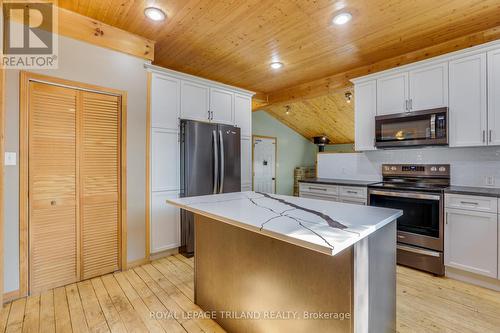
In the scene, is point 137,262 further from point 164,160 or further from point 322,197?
point 322,197

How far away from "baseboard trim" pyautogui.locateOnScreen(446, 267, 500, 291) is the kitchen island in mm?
1603

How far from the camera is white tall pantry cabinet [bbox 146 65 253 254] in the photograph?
3.06 meters

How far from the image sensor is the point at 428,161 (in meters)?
3.21

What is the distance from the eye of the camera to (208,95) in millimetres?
3607

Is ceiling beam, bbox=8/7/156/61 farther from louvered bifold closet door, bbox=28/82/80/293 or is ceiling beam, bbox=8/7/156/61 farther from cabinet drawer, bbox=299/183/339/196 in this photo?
cabinet drawer, bbox=299/183/339/196

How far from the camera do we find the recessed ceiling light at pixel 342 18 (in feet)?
7.83

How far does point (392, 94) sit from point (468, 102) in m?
0.80

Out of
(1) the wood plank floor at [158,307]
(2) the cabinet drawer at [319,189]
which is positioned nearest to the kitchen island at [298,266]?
(1) the wood plank floor at [158,307]

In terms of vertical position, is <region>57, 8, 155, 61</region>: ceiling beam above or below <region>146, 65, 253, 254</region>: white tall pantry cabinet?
above

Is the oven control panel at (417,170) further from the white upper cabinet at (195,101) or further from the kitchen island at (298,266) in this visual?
the white upper cabinet at (195,101)

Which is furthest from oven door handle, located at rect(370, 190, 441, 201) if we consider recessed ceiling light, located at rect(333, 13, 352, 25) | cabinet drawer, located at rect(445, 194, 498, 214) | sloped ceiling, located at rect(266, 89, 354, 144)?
sloped ceiling, located at rect(266, 89, 354, 144)

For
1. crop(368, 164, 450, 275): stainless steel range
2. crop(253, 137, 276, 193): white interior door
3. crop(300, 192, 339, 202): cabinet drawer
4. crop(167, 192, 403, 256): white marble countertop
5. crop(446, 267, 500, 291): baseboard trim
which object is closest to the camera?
crop(167, 192, 403, 256): white marble countertop
